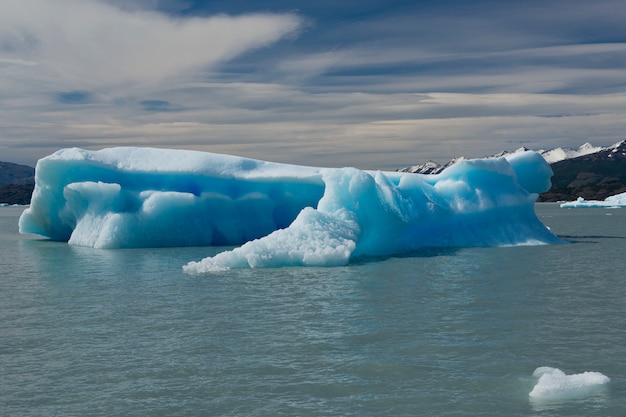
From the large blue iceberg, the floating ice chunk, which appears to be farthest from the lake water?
the large blue iceberg

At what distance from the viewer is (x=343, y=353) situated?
7977 mm

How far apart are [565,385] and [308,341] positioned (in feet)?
10.6

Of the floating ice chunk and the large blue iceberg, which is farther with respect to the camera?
the large blue iceberg

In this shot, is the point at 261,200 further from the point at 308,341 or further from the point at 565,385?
the point at 565,385

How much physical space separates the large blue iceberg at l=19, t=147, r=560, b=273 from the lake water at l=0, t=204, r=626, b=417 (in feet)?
14.2

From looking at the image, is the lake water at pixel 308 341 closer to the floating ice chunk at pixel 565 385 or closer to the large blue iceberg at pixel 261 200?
the floating ice chunk at pixel 565 385

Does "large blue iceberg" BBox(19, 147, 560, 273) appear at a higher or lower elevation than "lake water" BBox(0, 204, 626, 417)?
higher

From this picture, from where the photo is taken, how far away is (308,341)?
8484 mm

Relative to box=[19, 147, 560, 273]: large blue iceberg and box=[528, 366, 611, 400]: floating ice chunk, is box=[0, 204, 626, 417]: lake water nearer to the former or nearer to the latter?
box=[528, 366, 611, 400]: floating ice chunk

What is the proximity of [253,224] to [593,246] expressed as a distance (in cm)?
1219

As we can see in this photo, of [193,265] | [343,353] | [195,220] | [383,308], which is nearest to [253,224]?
[195,220]

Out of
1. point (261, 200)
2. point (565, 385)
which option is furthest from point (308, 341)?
point (261, 200)

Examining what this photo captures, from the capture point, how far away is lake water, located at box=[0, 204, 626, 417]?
6.31 meters

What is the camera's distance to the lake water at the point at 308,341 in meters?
6.31
